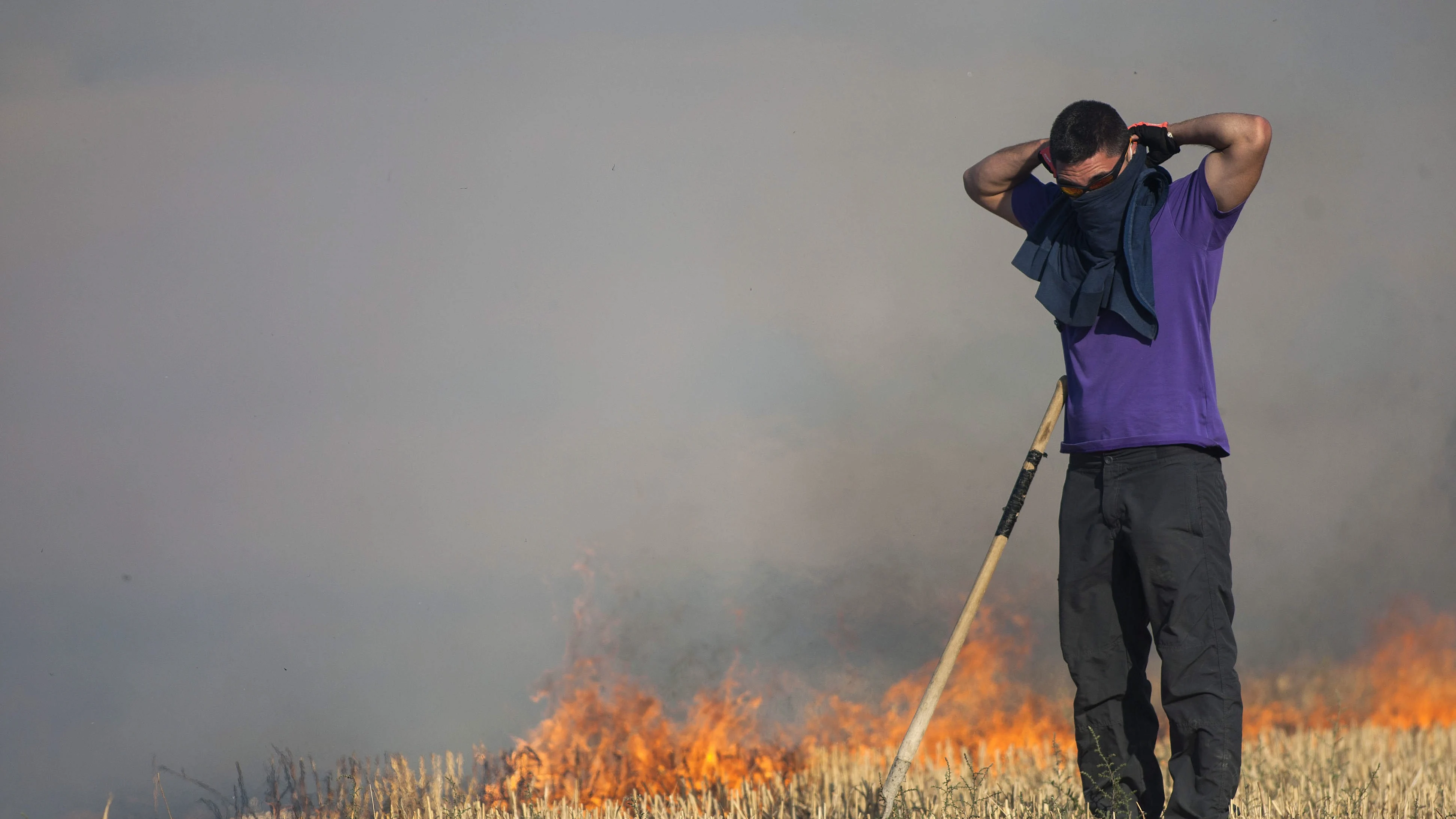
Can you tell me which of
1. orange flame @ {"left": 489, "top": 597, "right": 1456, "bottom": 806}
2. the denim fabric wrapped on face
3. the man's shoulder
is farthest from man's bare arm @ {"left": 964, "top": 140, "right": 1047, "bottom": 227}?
orange flame @ {"left": 489, "top": 597, "right": 1456, "bottom": 806}

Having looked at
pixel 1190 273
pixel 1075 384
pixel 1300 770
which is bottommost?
pixel 1300 770

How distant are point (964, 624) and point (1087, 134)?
6.21ft

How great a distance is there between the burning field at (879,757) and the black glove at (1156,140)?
2.47 meters

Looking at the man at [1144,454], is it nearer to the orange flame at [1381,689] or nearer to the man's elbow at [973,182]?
the man's elbow at [973,182]

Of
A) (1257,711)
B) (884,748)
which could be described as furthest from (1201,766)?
(1257,711)

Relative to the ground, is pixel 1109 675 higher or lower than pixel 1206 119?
lower

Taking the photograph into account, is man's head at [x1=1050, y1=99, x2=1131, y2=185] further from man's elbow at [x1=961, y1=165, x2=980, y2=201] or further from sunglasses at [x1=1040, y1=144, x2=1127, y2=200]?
man's elbow at [x1=961, y1=165, x2=980, y2=201]

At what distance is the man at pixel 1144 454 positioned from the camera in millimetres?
4176

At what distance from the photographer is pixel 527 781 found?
656 cm

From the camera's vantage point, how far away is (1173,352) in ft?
14.1

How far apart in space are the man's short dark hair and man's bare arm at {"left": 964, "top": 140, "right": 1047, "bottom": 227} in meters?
0.45

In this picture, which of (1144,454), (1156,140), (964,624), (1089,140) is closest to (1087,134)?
(1089,140)

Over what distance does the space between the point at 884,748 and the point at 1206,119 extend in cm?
475

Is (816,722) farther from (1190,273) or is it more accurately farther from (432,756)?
(1190,273)
